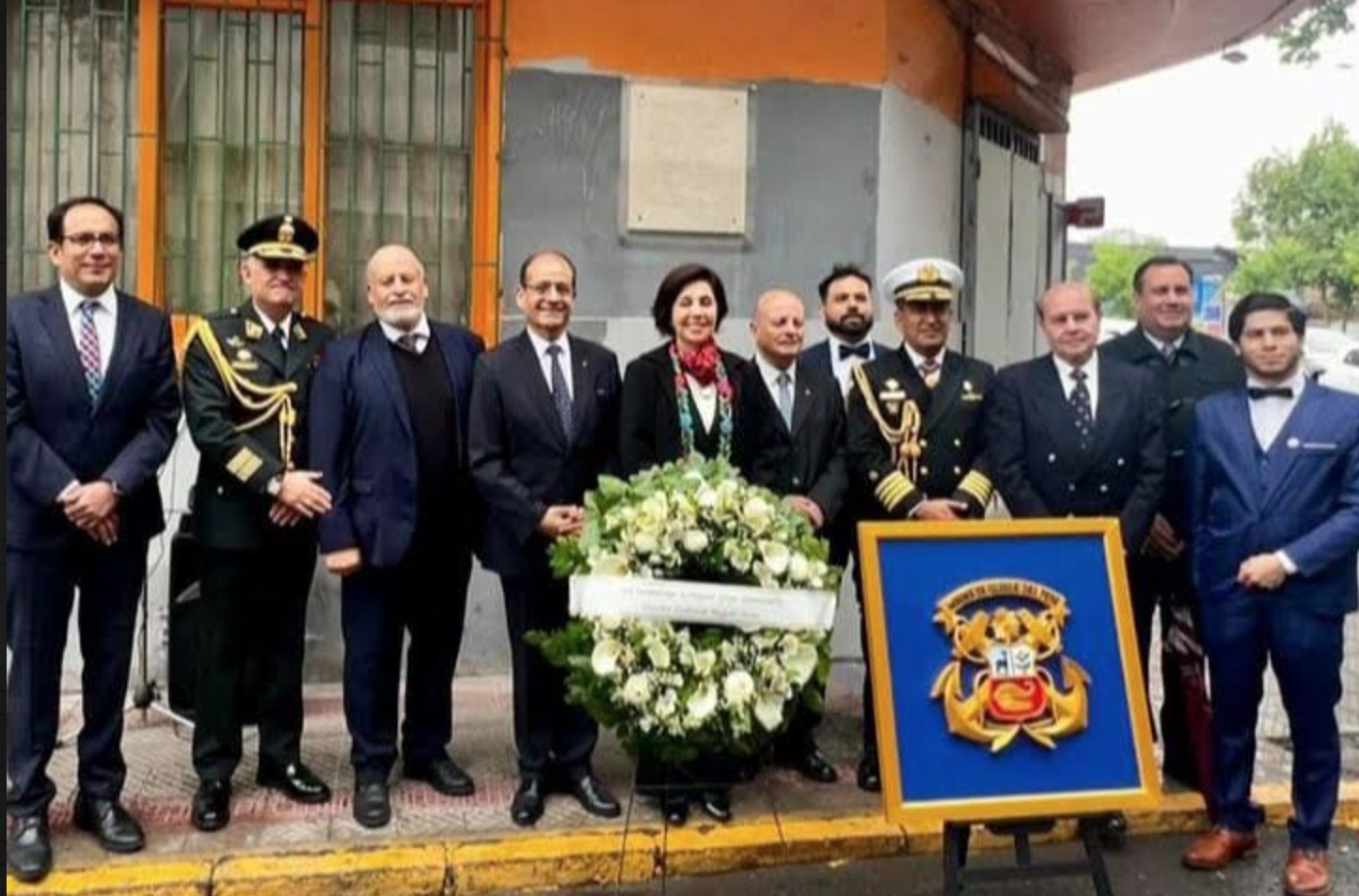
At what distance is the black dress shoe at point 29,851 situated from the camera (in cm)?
439

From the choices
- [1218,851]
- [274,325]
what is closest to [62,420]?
[274,325]

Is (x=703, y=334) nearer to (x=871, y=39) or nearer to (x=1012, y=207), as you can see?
(x=871, y=39)

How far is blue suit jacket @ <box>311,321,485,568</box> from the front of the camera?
15.8 ft

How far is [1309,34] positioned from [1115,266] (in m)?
48.4

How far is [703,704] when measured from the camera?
392 cm

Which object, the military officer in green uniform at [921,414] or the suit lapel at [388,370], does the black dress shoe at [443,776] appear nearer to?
the suit lapel at [388,370]

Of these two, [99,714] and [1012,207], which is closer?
[99,714]

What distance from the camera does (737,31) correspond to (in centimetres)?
670

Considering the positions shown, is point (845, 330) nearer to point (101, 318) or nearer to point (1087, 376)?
point (1087, 376)

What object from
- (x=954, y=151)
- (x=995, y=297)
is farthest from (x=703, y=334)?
(x=995, y=297)

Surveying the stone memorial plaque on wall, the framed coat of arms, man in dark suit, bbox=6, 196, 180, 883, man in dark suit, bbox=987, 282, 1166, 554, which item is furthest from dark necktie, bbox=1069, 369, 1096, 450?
man in dark suit, bbox=6, 196, 180, 883

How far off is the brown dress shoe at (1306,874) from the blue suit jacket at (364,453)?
3.27 meters

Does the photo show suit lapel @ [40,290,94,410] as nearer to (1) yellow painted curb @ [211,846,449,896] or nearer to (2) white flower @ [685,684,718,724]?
(1) yellow painted curb @ [211,846,449,896]

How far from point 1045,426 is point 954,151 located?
319 cm
